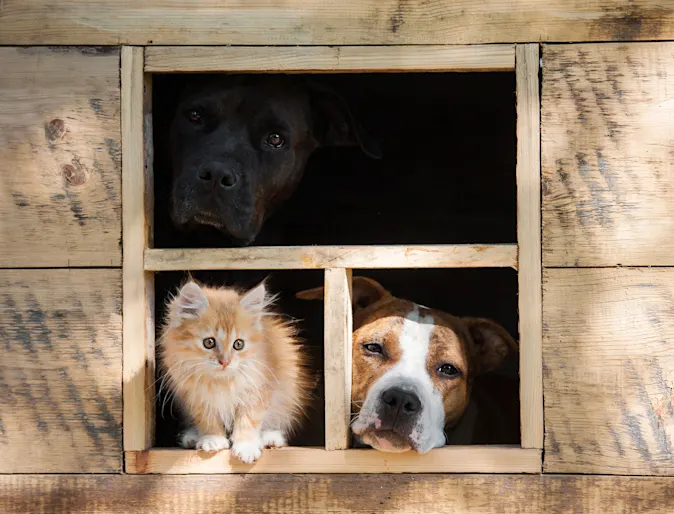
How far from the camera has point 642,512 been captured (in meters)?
2.42

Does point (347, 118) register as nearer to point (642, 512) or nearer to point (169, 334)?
point (169, 334)

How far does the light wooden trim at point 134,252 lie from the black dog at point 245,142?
365mm

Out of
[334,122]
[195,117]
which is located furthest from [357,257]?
[334,122]

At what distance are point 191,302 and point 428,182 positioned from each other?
6.97 feet

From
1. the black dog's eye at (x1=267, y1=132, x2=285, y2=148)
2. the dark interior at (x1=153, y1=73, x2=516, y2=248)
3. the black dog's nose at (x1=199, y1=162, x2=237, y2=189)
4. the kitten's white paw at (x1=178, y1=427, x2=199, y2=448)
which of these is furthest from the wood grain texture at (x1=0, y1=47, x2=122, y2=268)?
the dark interior at (x1=153, y1=73, x2=516, y2=248)

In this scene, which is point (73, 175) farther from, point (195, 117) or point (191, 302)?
point (195, 117)

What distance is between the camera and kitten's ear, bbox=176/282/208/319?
7.88ft

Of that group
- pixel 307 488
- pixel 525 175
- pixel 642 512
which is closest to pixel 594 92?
pixel 525 175

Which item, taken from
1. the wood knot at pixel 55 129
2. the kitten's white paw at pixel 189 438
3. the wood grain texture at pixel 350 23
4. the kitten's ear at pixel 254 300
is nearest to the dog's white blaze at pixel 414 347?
the kitten's ear at pixel 254 300

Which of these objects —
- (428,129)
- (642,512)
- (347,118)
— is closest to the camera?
(642,512)

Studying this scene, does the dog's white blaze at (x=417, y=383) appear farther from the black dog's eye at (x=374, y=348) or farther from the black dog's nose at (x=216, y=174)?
the black dog's nose at (x=216, y=174)

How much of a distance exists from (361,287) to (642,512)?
1159mm

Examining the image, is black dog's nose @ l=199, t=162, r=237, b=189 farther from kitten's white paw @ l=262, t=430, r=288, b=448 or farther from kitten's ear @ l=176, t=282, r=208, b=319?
kitten's white paw @ l=262, t=430, r=288, b=448

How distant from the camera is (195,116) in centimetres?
309
